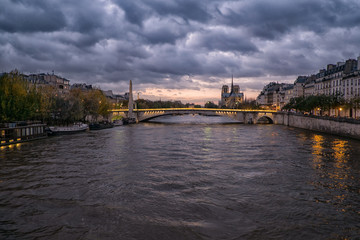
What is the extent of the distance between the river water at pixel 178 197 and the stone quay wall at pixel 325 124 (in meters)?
20.0

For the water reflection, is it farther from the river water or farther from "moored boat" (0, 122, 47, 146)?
"moored boat" (0, 122, 47, 146)

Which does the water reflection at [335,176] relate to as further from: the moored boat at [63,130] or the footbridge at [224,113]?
the footbridge at [224,113]

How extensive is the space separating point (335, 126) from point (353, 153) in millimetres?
21262

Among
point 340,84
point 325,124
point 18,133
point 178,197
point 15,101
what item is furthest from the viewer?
point 340,84

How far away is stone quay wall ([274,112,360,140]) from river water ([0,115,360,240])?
20008mm

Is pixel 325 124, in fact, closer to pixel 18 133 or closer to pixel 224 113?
pixel 224 113

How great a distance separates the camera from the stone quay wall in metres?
43.0

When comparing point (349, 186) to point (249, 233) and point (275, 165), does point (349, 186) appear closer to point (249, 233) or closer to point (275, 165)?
point (275, 165)

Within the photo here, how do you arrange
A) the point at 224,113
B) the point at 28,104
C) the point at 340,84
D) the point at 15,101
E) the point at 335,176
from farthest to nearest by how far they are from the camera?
the point at 224,113
the point at 340,84
the point at 28,104
the point at 15,101
the point at 335,176

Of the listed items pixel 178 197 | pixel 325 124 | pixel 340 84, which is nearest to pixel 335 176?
pixel 178 197

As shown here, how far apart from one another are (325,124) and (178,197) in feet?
157

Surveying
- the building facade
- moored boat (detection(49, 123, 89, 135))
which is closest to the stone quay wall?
the building facade

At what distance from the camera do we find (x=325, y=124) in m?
53.3

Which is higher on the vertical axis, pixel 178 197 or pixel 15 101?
pixel 15 101
